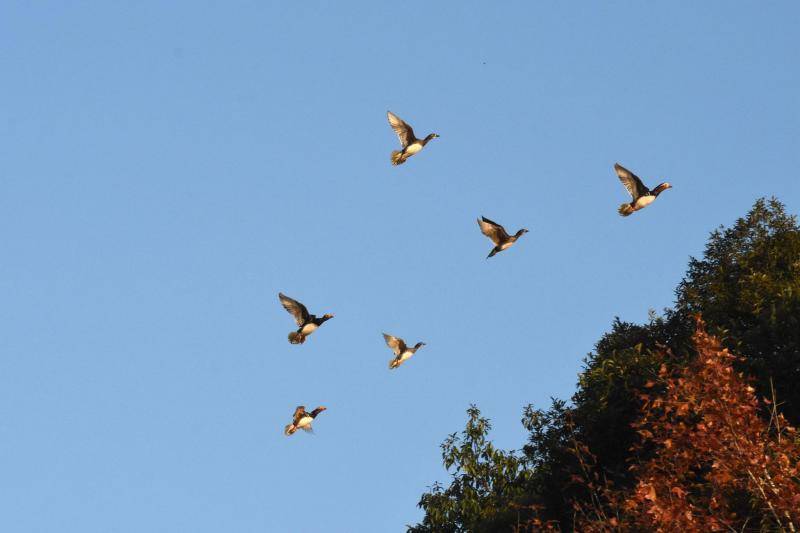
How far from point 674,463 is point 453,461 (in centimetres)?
2502

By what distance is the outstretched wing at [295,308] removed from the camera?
31.0m

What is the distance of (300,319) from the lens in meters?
31.2

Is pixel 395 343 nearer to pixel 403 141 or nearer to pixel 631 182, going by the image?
pixel 403 141

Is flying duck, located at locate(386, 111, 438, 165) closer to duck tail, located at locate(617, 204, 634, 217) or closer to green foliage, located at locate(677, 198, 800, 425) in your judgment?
duck tail, located at locate(617, 204, 634, 217)

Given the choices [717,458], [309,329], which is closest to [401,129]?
[309,329]

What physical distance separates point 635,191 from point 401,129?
6.73 m

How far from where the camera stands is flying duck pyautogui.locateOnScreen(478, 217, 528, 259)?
3136 centimetres

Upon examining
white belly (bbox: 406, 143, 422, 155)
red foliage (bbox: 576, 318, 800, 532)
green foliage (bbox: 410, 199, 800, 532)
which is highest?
white belly (bbox: 406, 143, 422, 155)

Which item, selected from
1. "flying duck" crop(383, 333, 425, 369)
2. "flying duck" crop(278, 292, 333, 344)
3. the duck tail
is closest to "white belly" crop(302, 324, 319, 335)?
"flying duck" crop(278, 292, 333, 344)

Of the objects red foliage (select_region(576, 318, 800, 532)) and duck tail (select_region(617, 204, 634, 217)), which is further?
duck tail (select_region(617, 204, 634, 217))

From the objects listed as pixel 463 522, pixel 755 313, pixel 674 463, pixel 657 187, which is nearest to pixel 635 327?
pixel 755 313

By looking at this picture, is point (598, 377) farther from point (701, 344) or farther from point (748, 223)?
point (701, 344)

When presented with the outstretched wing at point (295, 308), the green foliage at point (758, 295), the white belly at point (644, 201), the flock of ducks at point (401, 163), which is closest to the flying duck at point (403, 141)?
the flock of ducks at point (401, 163)

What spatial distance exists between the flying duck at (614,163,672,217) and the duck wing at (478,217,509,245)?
3370mm
